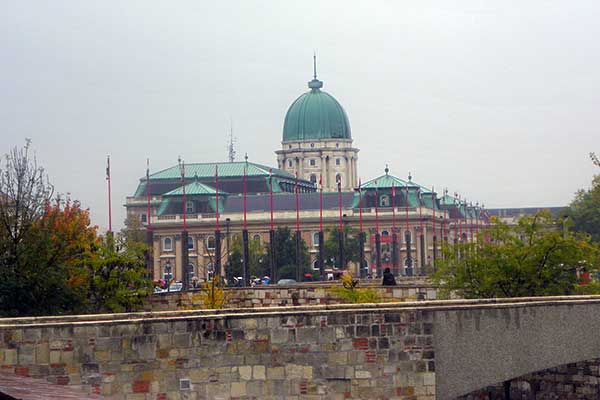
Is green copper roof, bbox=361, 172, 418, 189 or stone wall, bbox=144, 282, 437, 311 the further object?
green copper roof, bbox=361, 172, 418, 189

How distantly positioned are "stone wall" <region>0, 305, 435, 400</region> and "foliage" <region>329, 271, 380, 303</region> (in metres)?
19.3

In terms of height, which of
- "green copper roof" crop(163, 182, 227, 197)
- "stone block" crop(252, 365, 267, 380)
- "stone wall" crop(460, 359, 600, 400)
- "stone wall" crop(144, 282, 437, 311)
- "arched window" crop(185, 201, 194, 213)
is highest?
"green copper roof" crop(163, 182, 227, 197)

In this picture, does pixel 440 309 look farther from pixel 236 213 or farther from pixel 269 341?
pixel 236 213

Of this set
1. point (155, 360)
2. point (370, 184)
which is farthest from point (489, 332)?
point (370, 184)

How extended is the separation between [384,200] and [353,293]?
491 ft

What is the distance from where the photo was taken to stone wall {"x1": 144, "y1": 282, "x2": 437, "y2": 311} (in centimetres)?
5097

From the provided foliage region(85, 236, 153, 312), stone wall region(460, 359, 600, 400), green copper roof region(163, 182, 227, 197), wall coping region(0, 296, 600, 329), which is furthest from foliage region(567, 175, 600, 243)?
wall coping region(0, 296, 600, 329)

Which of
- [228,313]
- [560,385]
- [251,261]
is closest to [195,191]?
[251,261]

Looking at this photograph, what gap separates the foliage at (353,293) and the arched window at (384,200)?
144m

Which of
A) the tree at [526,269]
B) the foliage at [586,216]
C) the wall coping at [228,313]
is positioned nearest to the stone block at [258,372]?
the wall coping at [228,313]

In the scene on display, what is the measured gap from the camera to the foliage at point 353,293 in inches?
1877

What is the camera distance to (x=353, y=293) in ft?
161

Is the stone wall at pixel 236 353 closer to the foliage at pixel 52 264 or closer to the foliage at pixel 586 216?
the foliage at pixel 52 264

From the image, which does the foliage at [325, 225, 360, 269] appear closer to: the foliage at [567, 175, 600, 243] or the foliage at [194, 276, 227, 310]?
the foliage at [567, 175, 600, 243]
